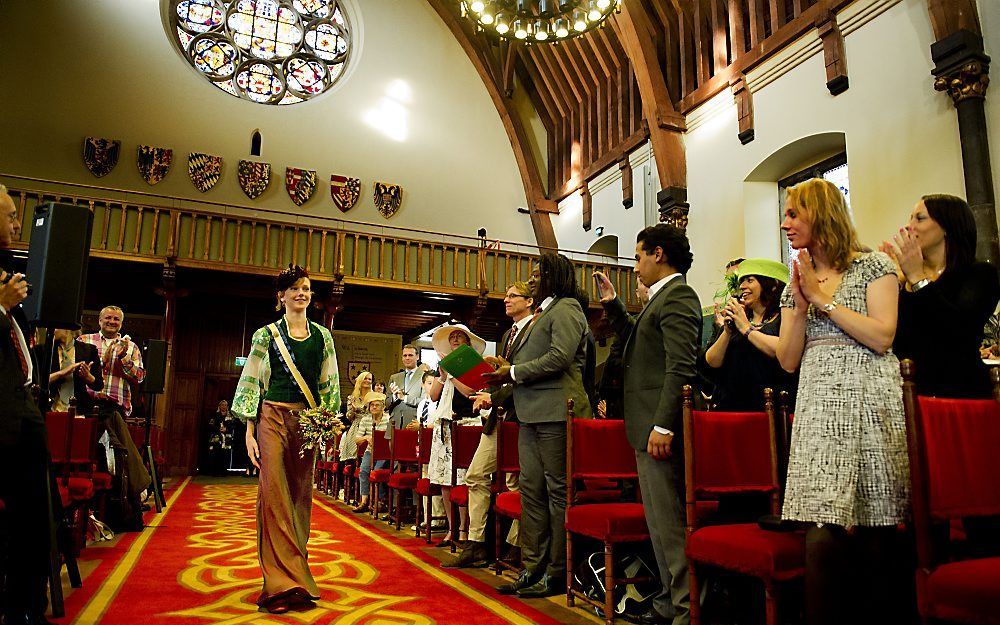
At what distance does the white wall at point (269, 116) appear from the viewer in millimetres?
11055

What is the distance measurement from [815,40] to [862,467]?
25.7 ft

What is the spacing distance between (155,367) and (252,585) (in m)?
3.47

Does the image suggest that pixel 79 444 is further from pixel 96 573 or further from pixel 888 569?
pixel 888 569

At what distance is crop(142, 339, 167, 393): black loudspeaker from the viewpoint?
6027mm

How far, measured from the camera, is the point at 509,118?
14047 mm

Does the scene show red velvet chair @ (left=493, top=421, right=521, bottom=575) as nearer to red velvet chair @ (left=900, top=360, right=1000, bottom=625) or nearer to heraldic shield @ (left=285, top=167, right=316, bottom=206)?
red velvet chair @ (left=900, top=360, right=1000, bottom=625)

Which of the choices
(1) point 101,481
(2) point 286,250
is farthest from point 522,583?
(2) point 286,250

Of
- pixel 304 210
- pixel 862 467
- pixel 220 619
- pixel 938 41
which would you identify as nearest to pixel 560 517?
Answer: pixel 220 619

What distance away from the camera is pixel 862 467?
1.69m

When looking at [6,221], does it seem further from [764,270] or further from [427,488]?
[427,488]

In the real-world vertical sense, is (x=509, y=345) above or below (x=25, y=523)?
above


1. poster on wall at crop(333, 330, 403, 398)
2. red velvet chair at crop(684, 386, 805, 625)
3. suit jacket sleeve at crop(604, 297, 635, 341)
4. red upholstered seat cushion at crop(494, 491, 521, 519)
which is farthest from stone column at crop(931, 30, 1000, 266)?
poster on wall at crop(333, 330, 403, 398)

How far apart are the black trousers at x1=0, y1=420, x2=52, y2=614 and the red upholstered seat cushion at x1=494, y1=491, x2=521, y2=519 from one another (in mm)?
2030

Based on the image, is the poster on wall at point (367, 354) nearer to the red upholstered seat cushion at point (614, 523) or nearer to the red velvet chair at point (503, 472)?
the red velvet chair at point (503, 472)
